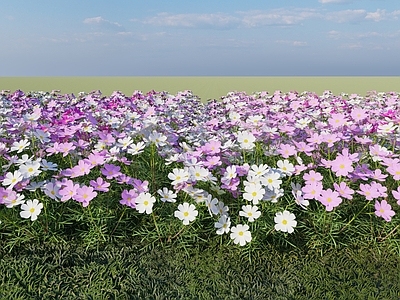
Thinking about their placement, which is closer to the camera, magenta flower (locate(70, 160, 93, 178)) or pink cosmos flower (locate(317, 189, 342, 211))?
pink cosmos flower (locate(317, 189, 342, 211))

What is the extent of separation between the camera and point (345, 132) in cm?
371

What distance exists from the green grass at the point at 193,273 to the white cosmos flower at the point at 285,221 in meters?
0.28

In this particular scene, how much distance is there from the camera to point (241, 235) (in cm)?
274

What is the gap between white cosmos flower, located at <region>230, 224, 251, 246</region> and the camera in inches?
106

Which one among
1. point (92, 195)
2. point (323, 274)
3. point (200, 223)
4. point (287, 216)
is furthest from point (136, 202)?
point (323, 274)

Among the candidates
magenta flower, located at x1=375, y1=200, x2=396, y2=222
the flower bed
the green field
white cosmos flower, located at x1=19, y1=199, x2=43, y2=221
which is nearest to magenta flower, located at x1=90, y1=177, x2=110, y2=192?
the flower bed

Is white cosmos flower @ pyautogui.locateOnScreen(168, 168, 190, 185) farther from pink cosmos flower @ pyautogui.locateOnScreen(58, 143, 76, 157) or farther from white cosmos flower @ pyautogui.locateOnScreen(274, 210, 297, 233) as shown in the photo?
pink cosmos flower @ pyautogui.locateOnScreen(58, 143, 76, 157)

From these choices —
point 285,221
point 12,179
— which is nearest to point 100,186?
point 12,179

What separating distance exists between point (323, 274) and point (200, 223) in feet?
2.91

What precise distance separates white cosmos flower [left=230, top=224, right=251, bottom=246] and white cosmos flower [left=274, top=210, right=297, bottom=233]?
0.19 meters

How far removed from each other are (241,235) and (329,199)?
63 cm

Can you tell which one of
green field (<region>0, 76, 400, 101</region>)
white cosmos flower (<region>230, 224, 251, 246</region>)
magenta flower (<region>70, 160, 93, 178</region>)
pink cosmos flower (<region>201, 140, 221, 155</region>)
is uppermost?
pink cosmos flower (<region>201, 140, 221, 155</region>)

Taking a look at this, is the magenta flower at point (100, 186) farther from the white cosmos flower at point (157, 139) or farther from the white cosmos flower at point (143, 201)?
the white cosmos flower at point (157, 139)

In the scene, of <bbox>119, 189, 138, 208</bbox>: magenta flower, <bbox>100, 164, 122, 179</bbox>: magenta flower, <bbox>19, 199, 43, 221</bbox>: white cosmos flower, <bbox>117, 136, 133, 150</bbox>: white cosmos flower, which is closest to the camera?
<bbox>19, 199, 43, 221</bbox>: white cosmos flower
